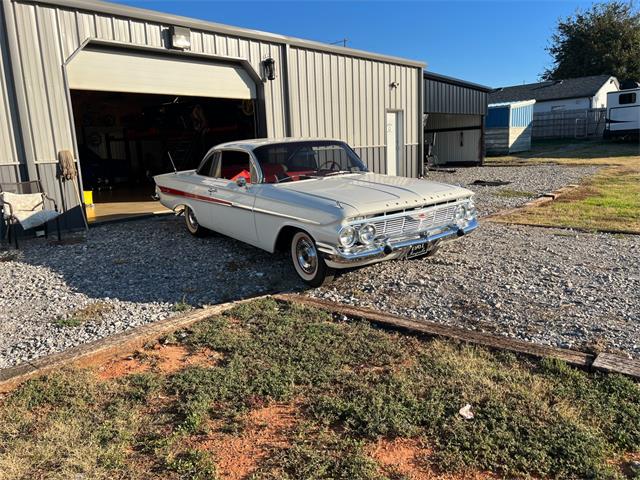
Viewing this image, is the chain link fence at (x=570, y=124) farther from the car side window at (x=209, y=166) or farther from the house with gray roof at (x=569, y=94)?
the car side window at (x=209, y=166)

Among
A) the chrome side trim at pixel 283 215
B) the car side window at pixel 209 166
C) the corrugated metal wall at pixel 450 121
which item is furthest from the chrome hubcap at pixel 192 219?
the corrugated metal wall at pixel 450 121

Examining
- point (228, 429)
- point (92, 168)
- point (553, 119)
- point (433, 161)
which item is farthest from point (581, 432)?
point (553, 119)

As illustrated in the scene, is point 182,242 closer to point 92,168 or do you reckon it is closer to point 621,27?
point 92,168

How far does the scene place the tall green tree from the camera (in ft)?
149

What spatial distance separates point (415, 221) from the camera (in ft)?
17.4

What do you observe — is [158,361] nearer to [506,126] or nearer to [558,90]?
[506,126]

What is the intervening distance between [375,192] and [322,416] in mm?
2958

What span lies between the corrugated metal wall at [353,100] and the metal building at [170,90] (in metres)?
0.03

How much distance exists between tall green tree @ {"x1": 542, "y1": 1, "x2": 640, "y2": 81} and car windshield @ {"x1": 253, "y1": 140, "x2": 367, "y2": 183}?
1901 inches

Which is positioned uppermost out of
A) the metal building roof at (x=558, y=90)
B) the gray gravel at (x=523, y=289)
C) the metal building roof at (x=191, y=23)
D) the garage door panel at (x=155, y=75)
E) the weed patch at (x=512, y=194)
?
the metal building roof at (x=558, y=90)

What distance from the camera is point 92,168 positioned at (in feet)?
55.3

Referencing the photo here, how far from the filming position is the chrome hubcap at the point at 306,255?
17.6ft

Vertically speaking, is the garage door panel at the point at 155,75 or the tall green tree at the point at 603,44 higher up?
the tall green tree at the point at 603,44

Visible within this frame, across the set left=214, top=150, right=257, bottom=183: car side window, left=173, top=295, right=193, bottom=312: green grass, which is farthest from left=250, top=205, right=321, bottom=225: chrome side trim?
left=173, top=295, right=193, bottom=312: green grass
